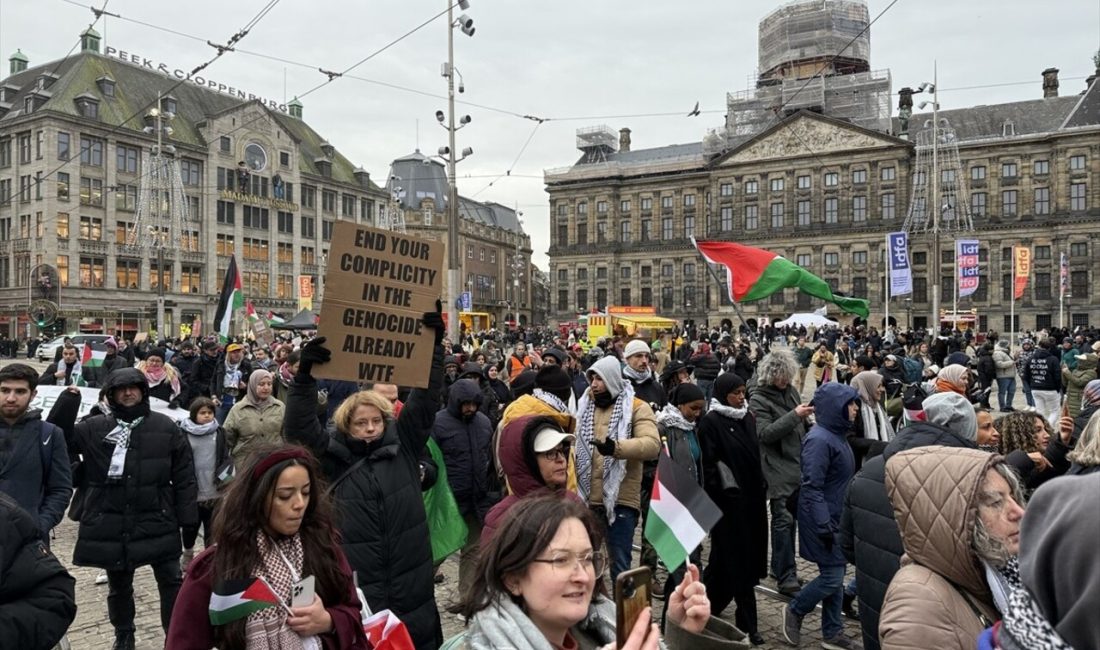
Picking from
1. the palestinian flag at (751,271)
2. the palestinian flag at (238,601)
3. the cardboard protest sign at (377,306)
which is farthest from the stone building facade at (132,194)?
the palestinian flag at (238,601)

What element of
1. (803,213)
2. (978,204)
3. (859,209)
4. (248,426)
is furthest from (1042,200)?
(248,426)

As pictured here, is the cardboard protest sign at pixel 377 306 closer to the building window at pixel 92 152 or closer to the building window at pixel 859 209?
the building window at pixel 92 152

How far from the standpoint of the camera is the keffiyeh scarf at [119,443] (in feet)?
14.5

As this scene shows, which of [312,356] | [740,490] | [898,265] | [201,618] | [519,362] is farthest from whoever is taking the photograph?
[898,265]

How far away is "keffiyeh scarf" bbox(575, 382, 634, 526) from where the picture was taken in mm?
5273

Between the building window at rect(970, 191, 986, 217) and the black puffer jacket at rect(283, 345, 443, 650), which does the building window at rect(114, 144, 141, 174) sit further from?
the building window at rect(970, 191, 986, 217)

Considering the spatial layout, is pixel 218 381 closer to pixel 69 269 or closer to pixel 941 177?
pixel 69 269

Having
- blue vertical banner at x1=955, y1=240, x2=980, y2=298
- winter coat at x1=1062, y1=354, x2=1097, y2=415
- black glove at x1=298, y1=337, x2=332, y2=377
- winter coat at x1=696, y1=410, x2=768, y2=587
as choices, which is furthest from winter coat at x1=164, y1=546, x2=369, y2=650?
blue vertical banner at x1=955, y1=240, x2=980, y2=298

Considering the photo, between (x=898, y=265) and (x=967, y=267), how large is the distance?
313 cm

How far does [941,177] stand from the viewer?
202 ft

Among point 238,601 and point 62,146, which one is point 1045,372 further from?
point 62,146

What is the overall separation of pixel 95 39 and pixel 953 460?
63.2 metres

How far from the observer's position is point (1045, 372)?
44.0 ft

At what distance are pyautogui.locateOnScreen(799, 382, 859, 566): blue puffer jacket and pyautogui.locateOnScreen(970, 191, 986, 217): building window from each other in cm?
6868
